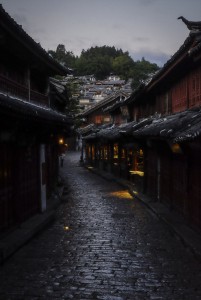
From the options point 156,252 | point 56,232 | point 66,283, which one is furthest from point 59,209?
point 66,283

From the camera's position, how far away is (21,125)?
12.5 m

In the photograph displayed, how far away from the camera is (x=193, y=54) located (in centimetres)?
1109

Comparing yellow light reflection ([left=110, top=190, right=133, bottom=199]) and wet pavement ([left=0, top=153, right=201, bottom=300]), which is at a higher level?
yellow light reflection ([left=110, top=190, right=133, bottom=199])

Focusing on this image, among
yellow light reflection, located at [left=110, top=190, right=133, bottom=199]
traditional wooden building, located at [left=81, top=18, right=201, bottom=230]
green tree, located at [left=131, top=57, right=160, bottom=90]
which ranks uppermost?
green tree, located at [left=131, top=57, right=160, bottom=90]

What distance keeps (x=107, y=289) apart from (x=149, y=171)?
14041 millimetres

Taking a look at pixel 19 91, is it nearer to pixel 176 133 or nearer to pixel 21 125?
pixel 21 125

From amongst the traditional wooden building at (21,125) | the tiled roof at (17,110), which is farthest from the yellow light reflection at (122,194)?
the tiled roof at (17,110)

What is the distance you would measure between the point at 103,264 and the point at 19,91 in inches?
293

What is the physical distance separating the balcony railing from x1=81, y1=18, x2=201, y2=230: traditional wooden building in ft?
16.6

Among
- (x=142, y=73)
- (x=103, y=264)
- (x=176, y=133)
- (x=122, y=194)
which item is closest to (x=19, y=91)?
(x=176, y=133)

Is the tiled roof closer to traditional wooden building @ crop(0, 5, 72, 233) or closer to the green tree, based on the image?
traditional wooden building @ crop(0, 5, 72, 233)

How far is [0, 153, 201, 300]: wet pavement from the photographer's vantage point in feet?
26.9

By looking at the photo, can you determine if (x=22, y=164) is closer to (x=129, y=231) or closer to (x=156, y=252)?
(x=129, y=231)

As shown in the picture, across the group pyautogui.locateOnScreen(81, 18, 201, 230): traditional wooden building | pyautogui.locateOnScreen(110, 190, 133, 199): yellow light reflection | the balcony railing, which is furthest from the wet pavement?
pyautogui.locateOnScreen(110, 190, 133, 199): yellow light reflection
